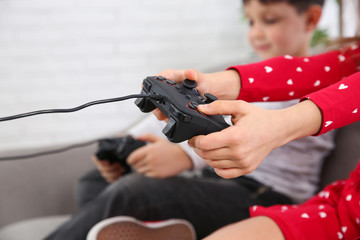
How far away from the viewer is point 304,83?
578 millimetres

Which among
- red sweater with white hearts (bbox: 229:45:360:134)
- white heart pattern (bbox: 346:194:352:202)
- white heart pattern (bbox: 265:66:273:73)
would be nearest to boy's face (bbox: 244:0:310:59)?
red sweater with white hearts (bbox: 229:45:360:134)

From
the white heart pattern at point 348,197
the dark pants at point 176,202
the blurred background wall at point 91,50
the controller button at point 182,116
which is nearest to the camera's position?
the controller button at point 182,116

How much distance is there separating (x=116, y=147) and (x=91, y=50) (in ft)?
4.07

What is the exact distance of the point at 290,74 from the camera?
569mm

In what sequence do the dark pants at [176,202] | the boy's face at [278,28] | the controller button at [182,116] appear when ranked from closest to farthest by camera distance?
1. the controller button at [182,116]
2. the dark pants at [176,202]
3. the boy's face at [278,28]

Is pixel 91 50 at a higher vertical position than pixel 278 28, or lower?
lower

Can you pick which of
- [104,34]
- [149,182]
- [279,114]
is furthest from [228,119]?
[104,34]

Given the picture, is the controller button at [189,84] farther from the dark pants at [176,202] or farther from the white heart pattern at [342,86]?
the dark pants at [176,202]

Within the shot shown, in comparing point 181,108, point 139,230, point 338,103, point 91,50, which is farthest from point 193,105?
point 91,50

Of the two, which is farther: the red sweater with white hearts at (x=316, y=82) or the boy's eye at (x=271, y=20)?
the boy's eye at (x=271, y=20)

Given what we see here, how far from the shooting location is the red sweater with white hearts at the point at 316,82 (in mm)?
453

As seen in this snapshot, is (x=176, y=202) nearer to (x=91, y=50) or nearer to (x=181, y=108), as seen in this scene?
(x=181, y=108)

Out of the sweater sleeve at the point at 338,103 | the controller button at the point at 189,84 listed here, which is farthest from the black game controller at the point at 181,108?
the sweater sleeve at the point at 338,103

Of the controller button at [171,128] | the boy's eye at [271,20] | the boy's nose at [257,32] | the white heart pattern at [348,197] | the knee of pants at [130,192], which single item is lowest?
the knee of pants at [130,192]
